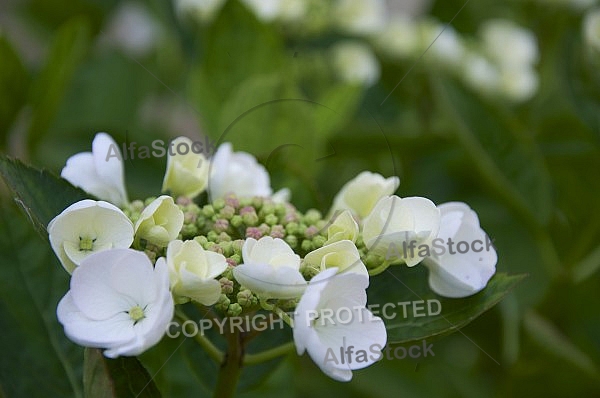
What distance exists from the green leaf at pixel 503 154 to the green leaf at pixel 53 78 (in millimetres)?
422

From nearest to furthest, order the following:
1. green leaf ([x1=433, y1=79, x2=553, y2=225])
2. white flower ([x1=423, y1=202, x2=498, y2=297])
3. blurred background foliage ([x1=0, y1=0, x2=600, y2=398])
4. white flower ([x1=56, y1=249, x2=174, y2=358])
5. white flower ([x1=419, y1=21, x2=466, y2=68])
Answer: white flower ([x1=56, y1=249, x2=174, y2=358])
white flower ([x1=423, y1=202, x2=498, y2=297])
blurred background foliage ([x1=0, y1=0, x2=600, y2=398])
green leaf ([x1=433, y1=79, x2=553, y2=225])
white flower ([x1=419, y1=21, x2=466, y2=68])

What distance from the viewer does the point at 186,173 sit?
0.59 meters

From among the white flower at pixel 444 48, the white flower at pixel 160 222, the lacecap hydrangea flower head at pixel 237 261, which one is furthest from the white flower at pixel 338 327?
the white flower at pixel 444 48

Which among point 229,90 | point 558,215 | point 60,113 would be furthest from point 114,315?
point 60,113

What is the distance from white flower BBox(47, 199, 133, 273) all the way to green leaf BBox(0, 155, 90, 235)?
0.04 metres

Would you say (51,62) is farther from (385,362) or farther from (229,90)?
(385,362)

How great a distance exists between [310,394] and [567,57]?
53cm

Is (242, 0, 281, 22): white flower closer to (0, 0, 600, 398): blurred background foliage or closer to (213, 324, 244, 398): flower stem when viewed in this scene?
(0, 0, 600, 398): blurred background foliage

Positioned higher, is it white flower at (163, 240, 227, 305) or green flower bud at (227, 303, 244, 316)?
white flower at (163, 240, 227, 305)

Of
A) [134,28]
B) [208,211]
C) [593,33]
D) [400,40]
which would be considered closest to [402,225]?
[208,211]

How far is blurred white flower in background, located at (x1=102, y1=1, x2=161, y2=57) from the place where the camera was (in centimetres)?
146

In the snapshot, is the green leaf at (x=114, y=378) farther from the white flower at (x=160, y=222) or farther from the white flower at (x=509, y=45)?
the white flower at (x=509, y=45)

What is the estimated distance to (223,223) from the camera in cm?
56

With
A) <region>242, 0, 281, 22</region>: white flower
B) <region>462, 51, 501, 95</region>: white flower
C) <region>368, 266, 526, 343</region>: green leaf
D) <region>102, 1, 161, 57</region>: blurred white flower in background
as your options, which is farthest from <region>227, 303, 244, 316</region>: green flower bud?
<region>102, 1, 161, 57</region>: blurred white flower in background
